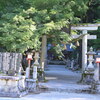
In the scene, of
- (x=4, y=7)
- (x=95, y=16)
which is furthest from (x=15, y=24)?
(x=95, y=16)

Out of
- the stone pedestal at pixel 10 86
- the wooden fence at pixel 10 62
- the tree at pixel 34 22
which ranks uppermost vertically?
the tree at pixel 34 22

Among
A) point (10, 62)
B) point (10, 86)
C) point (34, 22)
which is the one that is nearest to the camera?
point (10, 86)

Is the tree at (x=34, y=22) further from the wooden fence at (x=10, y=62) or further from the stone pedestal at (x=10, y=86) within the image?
the stone pedestal at (x=10, y=86)

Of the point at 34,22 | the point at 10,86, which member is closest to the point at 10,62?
the point at 10,86

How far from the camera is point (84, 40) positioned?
44.2 ft

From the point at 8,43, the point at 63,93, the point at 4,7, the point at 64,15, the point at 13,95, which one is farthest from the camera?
the point at 4,7

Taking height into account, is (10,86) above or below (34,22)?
below

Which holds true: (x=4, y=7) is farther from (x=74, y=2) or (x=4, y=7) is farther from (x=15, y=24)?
(x=74, y=2)

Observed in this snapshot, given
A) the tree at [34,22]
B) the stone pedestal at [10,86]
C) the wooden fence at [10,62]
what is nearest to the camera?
the stone pedestal at [10,86]

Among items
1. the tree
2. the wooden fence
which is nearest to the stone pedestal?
the wooden fence

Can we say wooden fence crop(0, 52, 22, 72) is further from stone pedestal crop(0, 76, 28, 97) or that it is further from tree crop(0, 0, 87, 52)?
tree crop(0, 0, 87, 52)

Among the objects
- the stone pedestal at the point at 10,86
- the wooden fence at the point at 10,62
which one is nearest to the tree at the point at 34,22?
the wooden fence at the point at 10,62

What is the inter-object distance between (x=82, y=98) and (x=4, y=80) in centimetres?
332

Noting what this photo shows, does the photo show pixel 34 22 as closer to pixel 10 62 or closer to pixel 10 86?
pixel 10 62
